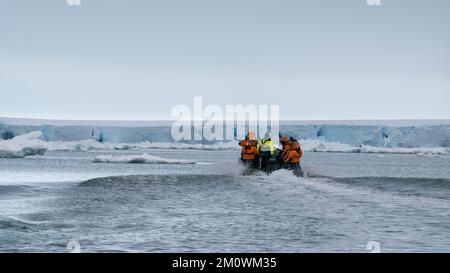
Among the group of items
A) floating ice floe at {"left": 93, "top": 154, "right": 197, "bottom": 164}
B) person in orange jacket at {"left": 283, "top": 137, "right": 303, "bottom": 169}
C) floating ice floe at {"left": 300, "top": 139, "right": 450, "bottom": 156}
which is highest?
person in orange jacket at {"left": 283, "top": 137, "right": 303, "bottom": 169}

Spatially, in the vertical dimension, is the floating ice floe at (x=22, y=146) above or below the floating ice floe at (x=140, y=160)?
above

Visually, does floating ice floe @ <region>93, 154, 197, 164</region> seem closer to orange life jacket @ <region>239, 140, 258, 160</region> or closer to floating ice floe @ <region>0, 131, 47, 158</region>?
floating ice floe @ <region>0, 131, 47, 158</region>

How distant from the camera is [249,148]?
78.9ft

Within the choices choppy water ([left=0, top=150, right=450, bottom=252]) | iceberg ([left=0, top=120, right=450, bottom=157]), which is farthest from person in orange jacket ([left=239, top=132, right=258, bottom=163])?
iceberg ([left=0, top=120, right=450, bottom=157])

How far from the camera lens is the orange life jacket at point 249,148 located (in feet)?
78.5

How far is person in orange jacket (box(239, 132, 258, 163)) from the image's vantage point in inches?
944

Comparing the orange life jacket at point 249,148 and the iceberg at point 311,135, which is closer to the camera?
the orange life jacket at point 249,148

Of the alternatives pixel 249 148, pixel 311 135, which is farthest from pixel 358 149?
pixel 249 148

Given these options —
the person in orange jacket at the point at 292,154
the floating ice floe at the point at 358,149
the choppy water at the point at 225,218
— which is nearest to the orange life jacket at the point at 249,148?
the person in orange jacket at the point at 292,154

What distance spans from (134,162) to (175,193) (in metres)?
30.6

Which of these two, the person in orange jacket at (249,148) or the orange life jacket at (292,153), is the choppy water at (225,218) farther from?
the person in orange jacket at (249,148)

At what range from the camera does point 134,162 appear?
154ft
